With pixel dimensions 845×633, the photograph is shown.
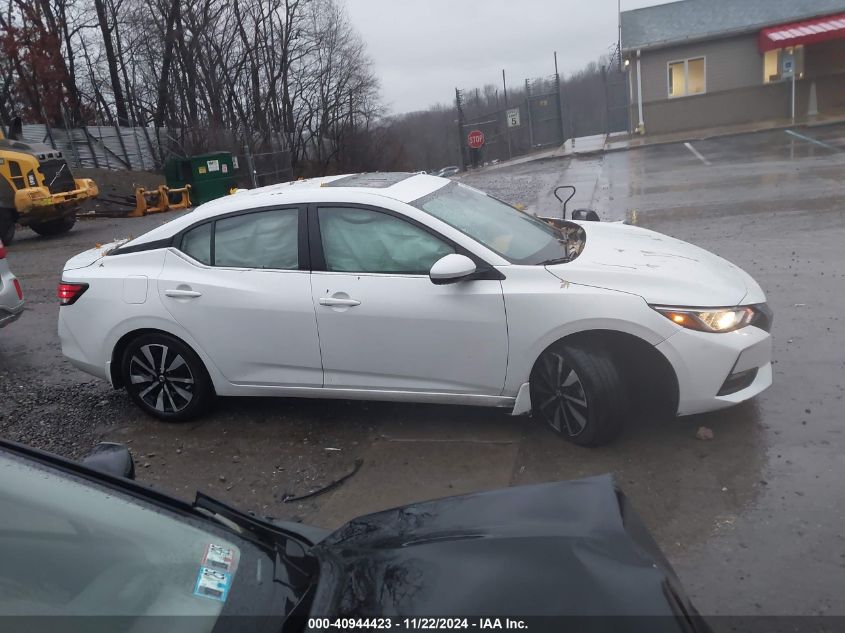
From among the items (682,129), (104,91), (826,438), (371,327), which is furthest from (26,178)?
(104,91)

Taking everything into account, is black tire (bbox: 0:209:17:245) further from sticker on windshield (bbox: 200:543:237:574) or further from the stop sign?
the stop sign

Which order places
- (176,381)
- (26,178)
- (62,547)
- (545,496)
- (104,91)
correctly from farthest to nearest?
1. (104,91)
2. (26,178)
3. (176,381)
4. (545,496)
5. (62,547)

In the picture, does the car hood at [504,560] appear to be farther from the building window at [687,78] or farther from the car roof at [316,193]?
the building window at [687,78]

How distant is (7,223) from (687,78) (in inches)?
881

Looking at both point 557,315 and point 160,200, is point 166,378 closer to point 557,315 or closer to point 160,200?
point 557,315

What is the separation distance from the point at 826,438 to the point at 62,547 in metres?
3.91

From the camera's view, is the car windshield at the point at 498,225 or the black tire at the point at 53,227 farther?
the black tire at the point at 53,227

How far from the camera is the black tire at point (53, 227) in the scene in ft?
54.2

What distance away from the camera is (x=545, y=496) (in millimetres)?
2258

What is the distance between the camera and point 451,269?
13.6 ft

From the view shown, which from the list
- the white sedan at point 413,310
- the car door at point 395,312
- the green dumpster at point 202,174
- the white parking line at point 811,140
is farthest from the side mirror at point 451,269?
the green dumpster at point 202,174

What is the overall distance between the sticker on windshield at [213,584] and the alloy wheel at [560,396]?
101 inches

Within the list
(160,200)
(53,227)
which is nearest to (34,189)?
(53,227)

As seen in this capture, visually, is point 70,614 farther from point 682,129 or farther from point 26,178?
point 682,129
